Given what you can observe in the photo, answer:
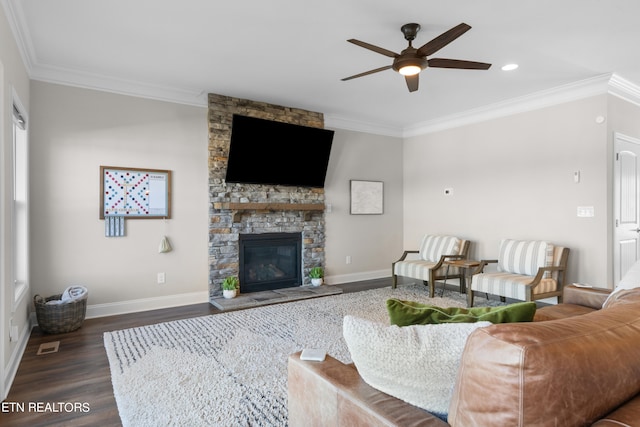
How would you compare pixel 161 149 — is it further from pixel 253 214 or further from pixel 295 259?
pixel 295 259

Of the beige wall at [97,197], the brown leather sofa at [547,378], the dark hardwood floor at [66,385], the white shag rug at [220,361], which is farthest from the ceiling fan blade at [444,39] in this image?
the dark hardwood floor at [66,385]

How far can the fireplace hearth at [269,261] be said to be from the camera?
5.02 metres

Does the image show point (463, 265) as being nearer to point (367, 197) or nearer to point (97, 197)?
point (367, 197)

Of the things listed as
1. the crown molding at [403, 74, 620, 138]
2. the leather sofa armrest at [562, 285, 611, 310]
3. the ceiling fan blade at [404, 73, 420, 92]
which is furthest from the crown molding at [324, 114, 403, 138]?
the leather sofa armrest at [562, 285, 611, 310]

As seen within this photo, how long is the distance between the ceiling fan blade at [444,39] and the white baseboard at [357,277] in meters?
Result: 3.72

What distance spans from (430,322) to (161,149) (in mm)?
4071

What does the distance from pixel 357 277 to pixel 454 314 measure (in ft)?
15.9

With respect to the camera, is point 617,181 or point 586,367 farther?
point 617,181

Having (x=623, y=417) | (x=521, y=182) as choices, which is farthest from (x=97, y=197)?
(x=521, y=182)

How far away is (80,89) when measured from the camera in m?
4.02

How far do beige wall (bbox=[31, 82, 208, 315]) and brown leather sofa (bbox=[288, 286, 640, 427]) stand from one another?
12.9ft

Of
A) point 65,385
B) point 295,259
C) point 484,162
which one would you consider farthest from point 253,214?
point 484,162

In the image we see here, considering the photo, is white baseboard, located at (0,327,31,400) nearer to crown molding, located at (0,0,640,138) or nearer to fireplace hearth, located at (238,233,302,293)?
fireplace hearth, located at (238,233,302,293)

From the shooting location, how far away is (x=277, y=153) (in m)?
5.09
